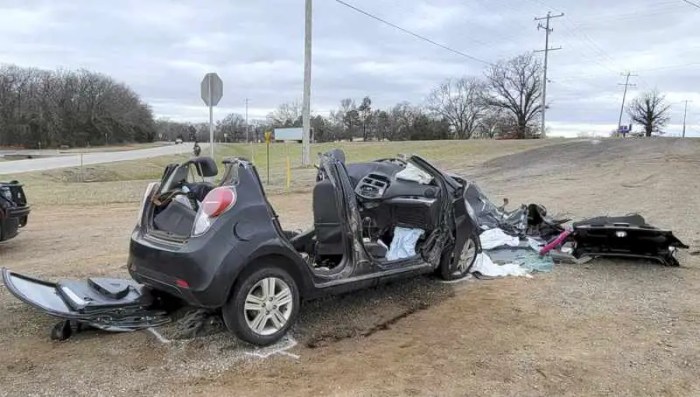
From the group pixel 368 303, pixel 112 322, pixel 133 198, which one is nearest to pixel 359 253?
pixel 368 303

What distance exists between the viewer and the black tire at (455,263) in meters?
5.95

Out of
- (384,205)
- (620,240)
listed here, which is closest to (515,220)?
(620,240)

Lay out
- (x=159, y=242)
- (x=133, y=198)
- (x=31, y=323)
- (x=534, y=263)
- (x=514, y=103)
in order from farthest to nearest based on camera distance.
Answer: (x=514, y=103)
(x=133, y=198)
(x=534, y=263)
(x=31, y=323)
(x=159, y=242)

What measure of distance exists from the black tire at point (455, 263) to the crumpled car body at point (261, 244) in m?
0.02

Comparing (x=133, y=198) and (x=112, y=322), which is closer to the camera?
(x=112, y=322)

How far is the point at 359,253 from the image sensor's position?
4820mm

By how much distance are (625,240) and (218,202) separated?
505 centimetres

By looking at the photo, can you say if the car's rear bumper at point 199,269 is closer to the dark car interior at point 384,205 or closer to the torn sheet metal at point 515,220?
the dark car interior at point 384,205

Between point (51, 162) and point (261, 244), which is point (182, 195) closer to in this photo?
point (261, 244)

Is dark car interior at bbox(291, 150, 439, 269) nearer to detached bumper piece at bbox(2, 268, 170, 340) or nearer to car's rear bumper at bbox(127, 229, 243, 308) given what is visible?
car's rear bumper at bbox(127, 229, 243, 308)

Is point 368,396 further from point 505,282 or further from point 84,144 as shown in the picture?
point 84,144

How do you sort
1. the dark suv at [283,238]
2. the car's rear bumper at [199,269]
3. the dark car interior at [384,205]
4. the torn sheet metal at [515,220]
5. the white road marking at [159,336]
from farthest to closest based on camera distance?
the torn sheet metal at [515,220] → the dark car interior at [384,205] → the white road marking at [159,336] → the dark suv at [283,238] → the car's rear bumper at [199,269]

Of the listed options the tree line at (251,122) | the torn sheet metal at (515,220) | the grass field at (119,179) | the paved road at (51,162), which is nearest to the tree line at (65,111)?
the tree line at (251,122)

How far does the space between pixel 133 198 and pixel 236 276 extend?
1209 cm
